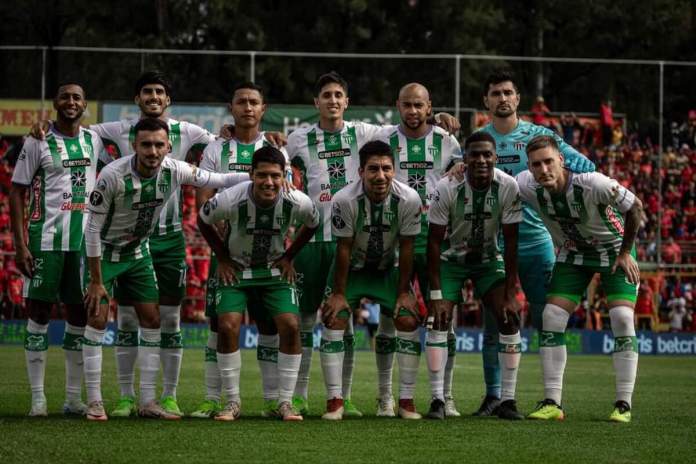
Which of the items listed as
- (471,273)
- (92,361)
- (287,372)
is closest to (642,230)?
(471,273)

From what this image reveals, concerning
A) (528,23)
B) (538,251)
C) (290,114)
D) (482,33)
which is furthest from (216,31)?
(538,251)

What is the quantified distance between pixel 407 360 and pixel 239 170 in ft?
7.13

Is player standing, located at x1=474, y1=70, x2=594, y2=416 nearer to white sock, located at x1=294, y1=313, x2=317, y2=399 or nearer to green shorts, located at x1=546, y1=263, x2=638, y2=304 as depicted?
green shorts, located at x1=546, y1=263, x2=638, y2=304

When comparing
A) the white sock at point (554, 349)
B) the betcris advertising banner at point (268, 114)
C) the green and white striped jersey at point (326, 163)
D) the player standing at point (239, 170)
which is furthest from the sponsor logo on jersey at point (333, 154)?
the betcris advertising banner at point (268, 114)

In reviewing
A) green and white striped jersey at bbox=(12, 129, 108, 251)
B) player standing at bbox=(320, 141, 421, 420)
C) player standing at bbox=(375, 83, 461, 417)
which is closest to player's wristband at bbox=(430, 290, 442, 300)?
player standing at bbox=(320, 141, 421, 420)

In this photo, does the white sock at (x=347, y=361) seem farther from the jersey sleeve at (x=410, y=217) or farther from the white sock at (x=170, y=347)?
the white sock at (x=170, y=347)

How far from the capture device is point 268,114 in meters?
23.5

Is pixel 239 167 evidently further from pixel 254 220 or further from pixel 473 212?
pixel 473 212

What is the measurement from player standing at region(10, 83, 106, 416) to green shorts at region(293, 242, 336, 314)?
6.03 feet

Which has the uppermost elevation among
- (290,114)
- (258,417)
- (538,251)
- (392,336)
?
(290,114)

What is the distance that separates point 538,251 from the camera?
35.0ft

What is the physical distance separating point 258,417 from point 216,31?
29641 mm

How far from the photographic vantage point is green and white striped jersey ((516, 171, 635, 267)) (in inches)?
384

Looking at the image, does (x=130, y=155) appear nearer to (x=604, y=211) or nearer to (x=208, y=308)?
(x=208, y=308)
